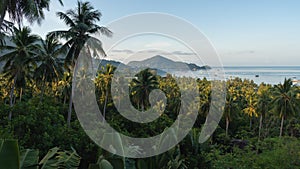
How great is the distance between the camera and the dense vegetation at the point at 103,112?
9742 millimetres

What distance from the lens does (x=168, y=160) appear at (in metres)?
6.93

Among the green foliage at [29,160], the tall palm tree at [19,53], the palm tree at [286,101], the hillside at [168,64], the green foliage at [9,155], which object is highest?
the tall palm tree at [19,53]

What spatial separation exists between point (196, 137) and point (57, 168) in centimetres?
732

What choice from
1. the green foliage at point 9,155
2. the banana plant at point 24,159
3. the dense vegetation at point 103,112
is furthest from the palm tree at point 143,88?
the green foliage at point 9,155

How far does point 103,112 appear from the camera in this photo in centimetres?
2197

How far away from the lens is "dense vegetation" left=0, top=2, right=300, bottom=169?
974cm

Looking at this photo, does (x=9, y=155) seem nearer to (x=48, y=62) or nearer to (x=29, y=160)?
(x=29, y=160)

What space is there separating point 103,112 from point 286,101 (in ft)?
69.6

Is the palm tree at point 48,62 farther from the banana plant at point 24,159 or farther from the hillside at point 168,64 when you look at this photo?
the banana plant at point 24,159

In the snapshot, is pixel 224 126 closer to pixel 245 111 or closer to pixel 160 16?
pixel 245 111

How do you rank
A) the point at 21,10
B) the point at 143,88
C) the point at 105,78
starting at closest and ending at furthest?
the point at 21,10
the point at 143,88
the point at 105,78

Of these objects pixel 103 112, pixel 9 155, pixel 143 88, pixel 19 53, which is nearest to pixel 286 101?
pixel 143 88

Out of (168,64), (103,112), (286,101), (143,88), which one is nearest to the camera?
(168,64)

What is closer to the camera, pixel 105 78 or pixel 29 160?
pixel 29 160
